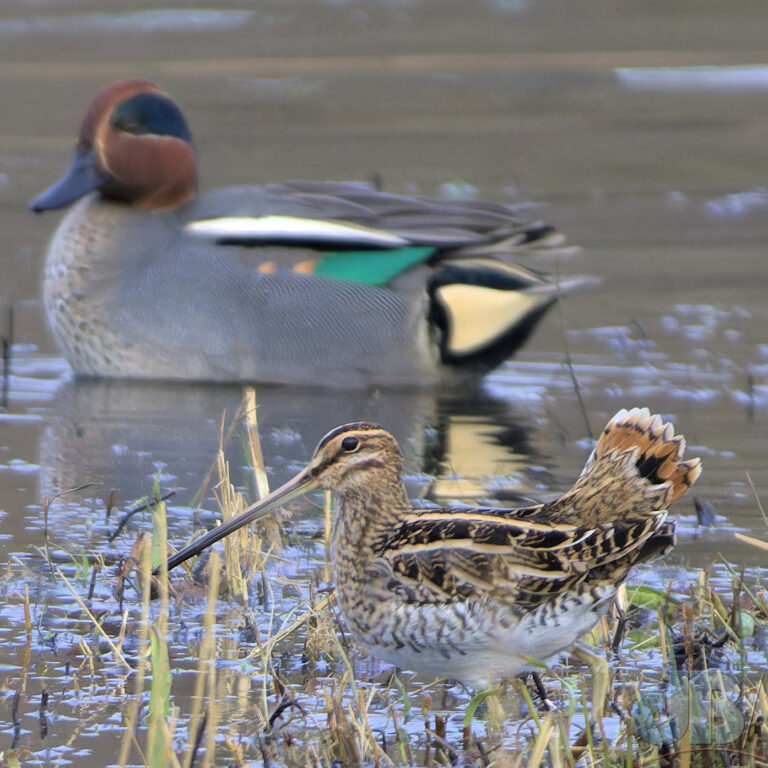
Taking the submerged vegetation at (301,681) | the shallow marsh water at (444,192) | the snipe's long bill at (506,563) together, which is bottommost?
the shallow marsh water at (444,192)

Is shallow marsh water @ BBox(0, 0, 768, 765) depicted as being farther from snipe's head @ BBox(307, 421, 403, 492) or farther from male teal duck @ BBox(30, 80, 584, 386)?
snipe's head @ BBox(307, 421, 403, 492)

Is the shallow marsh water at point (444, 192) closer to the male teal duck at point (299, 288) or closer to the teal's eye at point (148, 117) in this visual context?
the male teal duck at point (299, 288)

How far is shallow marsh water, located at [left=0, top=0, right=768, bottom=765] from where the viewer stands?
6062 mm

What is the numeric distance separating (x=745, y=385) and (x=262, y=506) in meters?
3.73

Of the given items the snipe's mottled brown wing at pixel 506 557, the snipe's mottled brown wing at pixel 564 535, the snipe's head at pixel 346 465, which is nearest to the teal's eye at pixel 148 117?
the snipe's head at pixel 346 465

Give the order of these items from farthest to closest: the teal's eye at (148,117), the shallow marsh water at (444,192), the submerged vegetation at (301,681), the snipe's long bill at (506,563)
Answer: the teal's eye at (148,117), the shallow marsh water at (444,192), the snipe's long bill at (506,563), the submerged vegetation at (301,681)

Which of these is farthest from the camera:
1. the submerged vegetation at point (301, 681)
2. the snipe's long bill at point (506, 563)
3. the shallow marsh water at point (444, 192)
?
the shallow marsh water at point (444, 192)

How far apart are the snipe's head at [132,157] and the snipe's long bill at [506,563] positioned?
162 inches

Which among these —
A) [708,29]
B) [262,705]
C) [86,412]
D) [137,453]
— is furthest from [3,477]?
[708,29]

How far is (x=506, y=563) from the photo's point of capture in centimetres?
430

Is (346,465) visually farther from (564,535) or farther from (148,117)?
(148,117)

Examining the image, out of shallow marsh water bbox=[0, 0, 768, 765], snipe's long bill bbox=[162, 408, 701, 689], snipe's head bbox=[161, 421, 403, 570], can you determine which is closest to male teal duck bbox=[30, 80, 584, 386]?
shallow marsh water bbox=[0, 0, 768, 765]

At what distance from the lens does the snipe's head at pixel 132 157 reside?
8.43 m

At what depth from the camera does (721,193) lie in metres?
11.8
